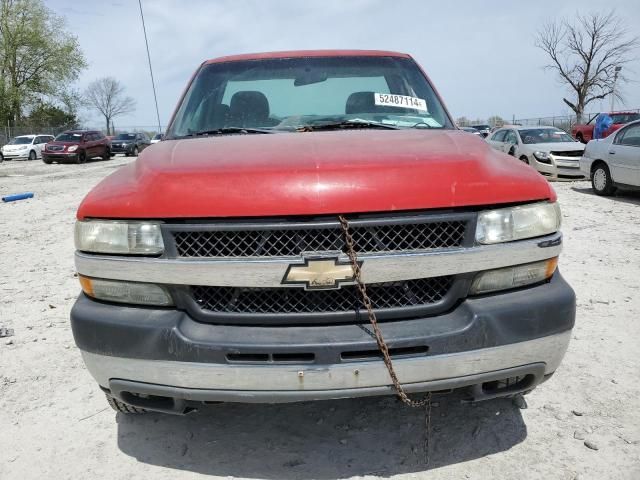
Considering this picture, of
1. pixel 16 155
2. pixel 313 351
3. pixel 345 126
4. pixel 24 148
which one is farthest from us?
pixel 24 148

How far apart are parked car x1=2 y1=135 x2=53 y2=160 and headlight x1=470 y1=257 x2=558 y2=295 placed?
3352 cm

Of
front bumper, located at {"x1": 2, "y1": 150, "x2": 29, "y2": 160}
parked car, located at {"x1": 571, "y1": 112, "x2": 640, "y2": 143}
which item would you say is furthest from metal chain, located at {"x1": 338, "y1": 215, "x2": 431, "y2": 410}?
front bumper, located at {"x1": 2, "y1": 150, "x2": 29, "y2": 160}

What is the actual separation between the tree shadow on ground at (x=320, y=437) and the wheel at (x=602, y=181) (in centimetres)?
905

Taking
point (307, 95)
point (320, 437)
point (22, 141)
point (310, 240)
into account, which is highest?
point (307, 95)

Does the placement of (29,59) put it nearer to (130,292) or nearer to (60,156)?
(60,156)

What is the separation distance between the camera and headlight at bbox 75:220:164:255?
2.11 m

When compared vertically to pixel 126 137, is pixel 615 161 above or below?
below

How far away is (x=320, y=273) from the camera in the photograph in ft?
6.61

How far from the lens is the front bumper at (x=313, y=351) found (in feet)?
6.59

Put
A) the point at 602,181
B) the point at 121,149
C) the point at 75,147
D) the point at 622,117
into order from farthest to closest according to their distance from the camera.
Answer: the point at 121,149, the point at 75,147, the point at 622,117, the point at 602,181

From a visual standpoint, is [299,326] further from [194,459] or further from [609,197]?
[609,197]

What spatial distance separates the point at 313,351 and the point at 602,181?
10492 millimetres

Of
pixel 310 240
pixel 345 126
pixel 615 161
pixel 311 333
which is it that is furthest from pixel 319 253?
pixel 615 161

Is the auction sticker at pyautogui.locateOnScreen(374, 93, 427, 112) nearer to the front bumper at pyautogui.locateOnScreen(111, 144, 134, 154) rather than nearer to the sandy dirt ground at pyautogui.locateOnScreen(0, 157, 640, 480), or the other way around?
the sandy dirt ground at pyautogui.locateOnScreen(0, 157, 640, 480)
